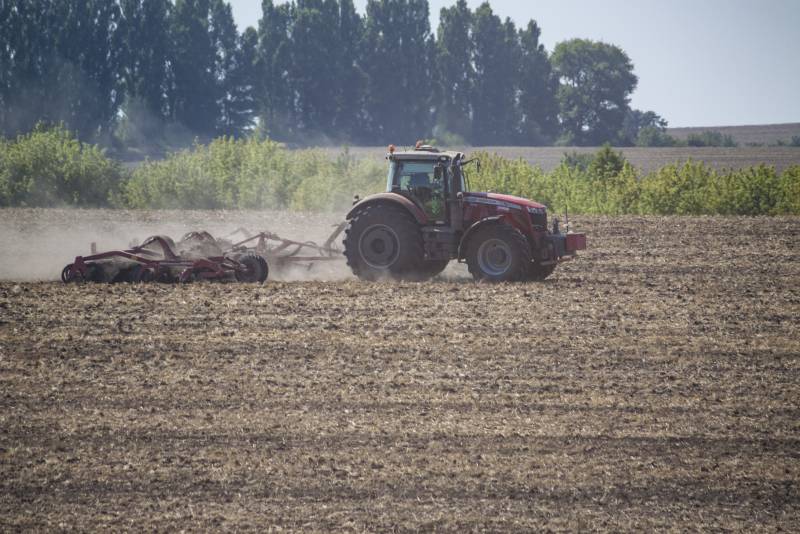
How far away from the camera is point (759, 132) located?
82.6 m

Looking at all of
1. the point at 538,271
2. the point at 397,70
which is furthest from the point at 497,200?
the point at 397,70

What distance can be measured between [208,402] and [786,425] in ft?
16.9

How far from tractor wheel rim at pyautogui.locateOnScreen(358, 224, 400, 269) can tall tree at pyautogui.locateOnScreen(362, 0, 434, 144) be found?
55.0 m

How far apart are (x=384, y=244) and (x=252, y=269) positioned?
2035 millimetres

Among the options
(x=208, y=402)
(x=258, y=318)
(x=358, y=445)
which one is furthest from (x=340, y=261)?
(x=358, y=445)

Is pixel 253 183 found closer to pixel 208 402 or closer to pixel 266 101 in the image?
pixel 208 402

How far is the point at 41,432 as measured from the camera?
28.6 feet

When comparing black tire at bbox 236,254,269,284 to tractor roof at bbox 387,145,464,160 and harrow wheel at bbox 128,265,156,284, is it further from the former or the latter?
tractor roof at bbox 387,145,464,160

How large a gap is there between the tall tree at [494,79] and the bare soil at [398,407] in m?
59.8

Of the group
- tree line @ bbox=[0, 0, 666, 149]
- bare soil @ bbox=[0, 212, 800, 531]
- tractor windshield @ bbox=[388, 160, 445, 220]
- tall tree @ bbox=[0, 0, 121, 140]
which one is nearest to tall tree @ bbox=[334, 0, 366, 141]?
tree line @ bbox=[0, 0, 666, 149]

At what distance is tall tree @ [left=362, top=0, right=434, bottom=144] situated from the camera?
236 feet

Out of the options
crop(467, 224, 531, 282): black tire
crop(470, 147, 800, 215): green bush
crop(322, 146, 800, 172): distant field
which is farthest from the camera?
crop(322, 146, 800, 172): distant field

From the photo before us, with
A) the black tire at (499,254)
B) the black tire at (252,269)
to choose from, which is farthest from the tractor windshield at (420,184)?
the black tire at (252,269)

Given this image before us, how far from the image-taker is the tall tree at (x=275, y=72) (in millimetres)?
70625
